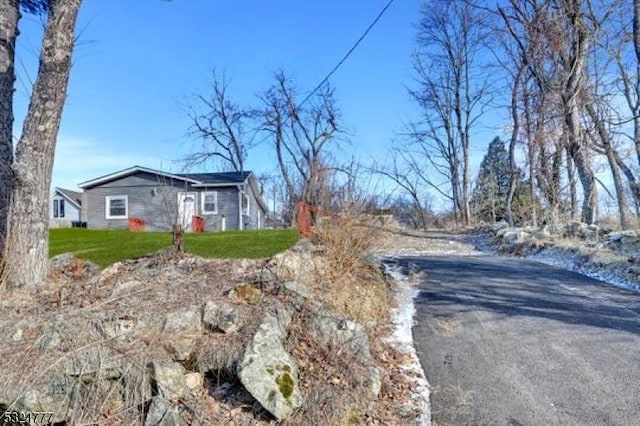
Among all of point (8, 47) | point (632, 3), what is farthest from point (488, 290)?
point (632, 3)

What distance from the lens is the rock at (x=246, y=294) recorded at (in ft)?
14.3

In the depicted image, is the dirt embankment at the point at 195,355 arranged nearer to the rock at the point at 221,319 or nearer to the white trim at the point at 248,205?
the rock at the point at 221,319

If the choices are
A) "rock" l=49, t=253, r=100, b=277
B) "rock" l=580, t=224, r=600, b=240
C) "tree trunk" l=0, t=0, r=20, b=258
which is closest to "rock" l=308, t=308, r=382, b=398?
"rock" l=49, t=253, r=100, b=277

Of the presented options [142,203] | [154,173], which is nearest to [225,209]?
[154,173]

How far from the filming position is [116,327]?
358 centimetres

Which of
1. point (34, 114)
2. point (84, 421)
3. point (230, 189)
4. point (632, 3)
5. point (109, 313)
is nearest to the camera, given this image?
point (84, 421)

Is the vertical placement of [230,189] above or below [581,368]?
above

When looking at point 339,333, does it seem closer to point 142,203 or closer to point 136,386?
point 136,386

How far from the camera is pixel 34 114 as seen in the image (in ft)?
16.8

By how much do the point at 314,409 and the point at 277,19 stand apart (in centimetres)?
1051

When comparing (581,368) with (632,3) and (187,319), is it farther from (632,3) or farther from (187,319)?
(632,3)

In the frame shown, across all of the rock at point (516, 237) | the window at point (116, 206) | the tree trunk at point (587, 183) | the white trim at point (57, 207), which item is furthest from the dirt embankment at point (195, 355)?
the white trim at point (57, 207)

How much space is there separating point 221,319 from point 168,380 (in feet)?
2.52

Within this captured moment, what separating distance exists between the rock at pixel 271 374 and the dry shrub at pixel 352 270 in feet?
5.49
